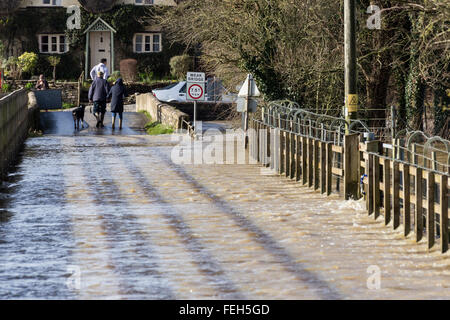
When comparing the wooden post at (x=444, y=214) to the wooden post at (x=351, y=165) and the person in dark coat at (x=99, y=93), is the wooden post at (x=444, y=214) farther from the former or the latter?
the person in dark coat at (x=99, y=93)

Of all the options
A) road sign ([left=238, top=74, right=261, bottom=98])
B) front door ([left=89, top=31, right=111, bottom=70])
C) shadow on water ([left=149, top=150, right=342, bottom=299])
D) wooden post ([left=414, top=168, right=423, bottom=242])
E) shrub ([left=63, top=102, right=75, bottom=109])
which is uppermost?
front door ([left=89, top=31, right=111, bottom=70])

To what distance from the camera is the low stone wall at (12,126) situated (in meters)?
17.4

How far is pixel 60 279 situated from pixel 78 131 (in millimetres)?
21132

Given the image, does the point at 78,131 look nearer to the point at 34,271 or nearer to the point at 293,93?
the point at 293,93

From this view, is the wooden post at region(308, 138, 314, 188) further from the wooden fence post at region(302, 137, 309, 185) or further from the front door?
the front door

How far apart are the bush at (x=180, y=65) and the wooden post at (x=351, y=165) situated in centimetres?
4274

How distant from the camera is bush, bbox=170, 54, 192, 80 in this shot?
185 ft

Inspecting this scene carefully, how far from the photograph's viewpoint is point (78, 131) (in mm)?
29844

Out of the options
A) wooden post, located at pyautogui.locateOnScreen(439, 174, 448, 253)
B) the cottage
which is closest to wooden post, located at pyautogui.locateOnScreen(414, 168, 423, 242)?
wooden post, located at pyautogui.locateOnScreen(439, 174, 448, 253)

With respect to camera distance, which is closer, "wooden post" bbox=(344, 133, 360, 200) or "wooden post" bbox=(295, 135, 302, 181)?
"wooden post" bbox=(344, 133, 360, 200)

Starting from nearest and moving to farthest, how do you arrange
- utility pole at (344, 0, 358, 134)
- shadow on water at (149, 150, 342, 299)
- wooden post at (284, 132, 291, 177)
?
shadow on water at (149, 150, 342, 299), utility pole at (344, 0, 358, 134), wooden post at (284, 132, 291, 177)

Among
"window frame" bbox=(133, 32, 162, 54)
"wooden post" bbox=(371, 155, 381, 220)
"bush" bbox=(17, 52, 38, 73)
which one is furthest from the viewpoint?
"window frame" bbox=(133, 32, 162, 54)

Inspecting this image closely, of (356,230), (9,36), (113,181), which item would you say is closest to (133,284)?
(356,230)

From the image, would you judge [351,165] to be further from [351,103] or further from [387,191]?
[351,103]
